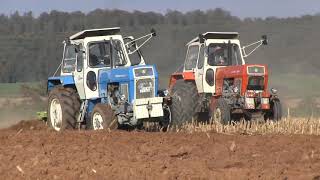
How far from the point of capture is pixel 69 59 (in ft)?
49.0

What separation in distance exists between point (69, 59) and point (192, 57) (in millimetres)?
3255

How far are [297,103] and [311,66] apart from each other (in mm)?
16169

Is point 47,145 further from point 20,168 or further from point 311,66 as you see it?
point 311,66

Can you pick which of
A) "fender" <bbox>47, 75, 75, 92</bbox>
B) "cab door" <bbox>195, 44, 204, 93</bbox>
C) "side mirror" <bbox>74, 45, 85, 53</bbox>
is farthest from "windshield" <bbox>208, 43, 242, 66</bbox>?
"fender" <bbox>47, 75, 75, 92</bbox>

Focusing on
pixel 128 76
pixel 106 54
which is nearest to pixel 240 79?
pixel 128 76

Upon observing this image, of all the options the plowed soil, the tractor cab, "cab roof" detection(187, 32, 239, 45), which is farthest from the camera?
"cab roof" detection(187, 32, 239, 45)

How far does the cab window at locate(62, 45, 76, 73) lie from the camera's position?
1475 centimetres

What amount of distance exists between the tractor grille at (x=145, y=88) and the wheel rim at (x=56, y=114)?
1.96 m

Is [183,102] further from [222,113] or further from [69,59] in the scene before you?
[69,59]

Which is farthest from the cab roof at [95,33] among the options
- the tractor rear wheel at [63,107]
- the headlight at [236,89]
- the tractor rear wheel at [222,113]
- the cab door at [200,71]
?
the headlight at [236,89]

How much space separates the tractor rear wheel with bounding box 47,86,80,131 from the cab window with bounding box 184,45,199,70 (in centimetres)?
324

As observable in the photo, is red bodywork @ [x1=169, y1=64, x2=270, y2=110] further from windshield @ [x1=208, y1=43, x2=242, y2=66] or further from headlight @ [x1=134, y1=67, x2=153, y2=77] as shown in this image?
headlight @ [x1=134, y1=67, x2=153, y2=77]

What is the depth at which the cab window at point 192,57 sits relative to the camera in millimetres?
16562

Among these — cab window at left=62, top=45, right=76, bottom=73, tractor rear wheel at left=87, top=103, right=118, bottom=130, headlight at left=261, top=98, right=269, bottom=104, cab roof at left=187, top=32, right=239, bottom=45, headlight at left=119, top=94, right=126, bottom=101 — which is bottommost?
tractor rear wheel at left=87, top=103, right=118, bottom=130
